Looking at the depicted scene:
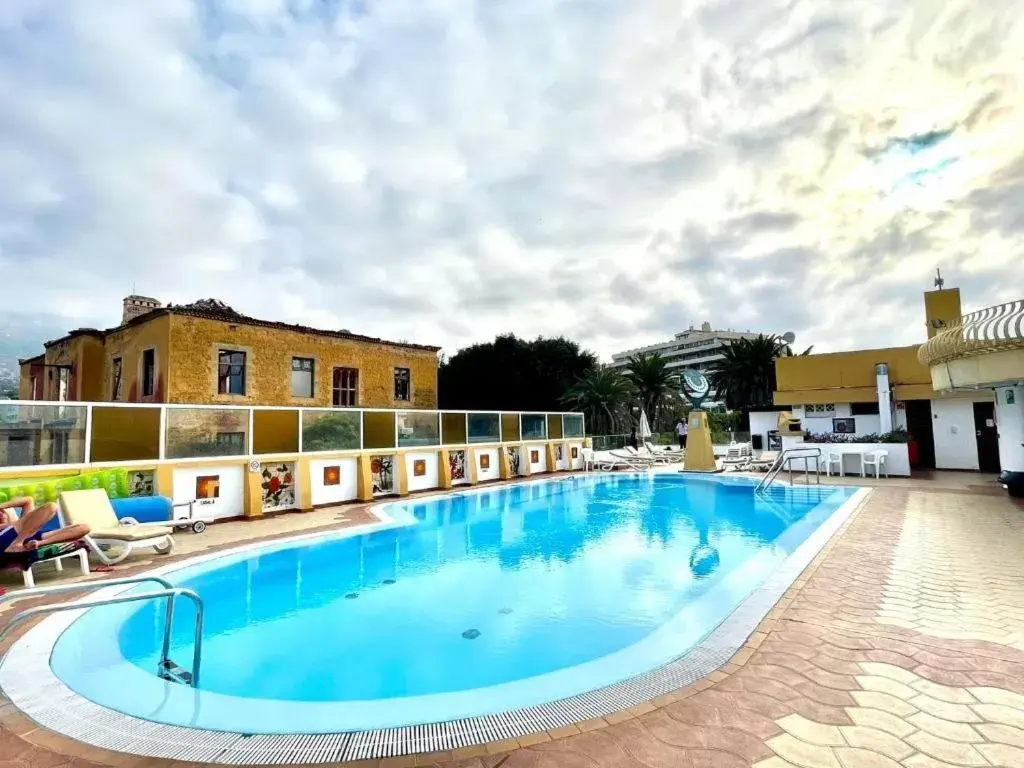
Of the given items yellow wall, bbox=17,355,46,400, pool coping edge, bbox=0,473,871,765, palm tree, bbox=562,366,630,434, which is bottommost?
pool coping edge, bbox=0,473,871,765

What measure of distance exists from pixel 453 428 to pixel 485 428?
1.61m

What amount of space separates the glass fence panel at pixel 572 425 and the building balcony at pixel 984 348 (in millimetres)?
12760

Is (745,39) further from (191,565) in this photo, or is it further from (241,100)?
(191,565)

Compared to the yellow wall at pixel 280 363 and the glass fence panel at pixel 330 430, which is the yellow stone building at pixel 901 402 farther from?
the yellow wall at pixel 280 363

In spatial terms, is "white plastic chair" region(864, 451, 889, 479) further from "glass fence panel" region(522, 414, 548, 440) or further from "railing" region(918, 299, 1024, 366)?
"glass fence panel" region(522, 414, 548, 440)

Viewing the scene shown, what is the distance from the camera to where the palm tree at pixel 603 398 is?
29.7 meters

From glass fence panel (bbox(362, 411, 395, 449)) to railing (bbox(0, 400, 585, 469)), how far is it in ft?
0.09

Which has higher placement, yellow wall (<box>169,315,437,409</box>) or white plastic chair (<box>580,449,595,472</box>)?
yellow wall (<box>169,315,437,409</box>)

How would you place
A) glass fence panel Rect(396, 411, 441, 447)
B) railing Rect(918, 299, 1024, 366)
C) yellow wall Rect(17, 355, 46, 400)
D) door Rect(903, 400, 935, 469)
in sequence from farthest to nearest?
1. yellow wall Rect(17, 355, 46, 400)
2. door Rect(903, 400, 935, 469)
3. glass fence panel Rect(396, 411, 441, 447)
4. railing Rect(918, 299, 1024, 366)

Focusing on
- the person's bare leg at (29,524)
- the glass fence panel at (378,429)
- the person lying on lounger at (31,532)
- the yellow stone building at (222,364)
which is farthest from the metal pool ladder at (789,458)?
the yellow stone building at (222,364)

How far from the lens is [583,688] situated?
361 cm

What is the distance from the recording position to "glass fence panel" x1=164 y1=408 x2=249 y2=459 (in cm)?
1042

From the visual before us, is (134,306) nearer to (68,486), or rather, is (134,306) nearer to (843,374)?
(68,486)

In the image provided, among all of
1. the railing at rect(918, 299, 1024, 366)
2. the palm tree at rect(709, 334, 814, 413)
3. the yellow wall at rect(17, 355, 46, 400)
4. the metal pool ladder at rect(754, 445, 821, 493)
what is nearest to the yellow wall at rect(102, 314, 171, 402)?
the yellow wall at rect(17, 355, 46, 400)
